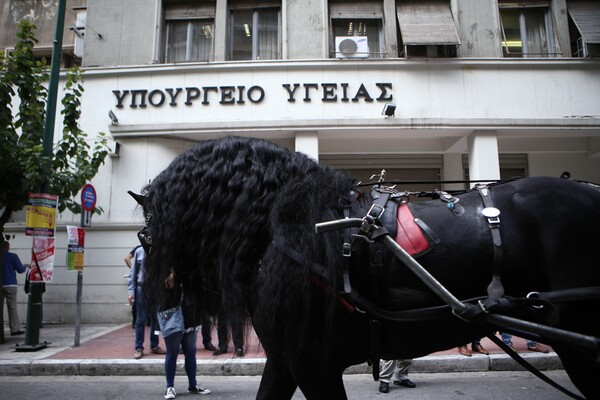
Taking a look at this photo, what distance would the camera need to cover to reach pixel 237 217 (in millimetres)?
2377

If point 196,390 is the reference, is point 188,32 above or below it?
above

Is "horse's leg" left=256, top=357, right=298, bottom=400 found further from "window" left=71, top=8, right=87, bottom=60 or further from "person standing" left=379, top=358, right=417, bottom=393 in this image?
"window" left=71, top=8, right=87, bottom=60

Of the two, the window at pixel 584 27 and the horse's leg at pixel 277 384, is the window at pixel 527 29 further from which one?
the horse's leg at pixel 277 384

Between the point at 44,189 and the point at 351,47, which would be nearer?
the point at 44,189

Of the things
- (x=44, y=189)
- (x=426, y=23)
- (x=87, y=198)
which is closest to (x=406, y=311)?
(x=44, y=189)

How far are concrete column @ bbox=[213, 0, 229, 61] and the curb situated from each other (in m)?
7.92

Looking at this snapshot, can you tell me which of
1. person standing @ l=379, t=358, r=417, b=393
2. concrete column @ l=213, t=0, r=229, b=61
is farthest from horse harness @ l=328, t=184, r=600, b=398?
concrete column @ l=213, t=0, r=229, b=61

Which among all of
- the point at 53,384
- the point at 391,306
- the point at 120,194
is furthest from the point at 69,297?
the point at 391,306

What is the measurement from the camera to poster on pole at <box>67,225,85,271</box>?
8375 millimetres

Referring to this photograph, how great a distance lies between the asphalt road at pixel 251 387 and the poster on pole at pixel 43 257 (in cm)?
194

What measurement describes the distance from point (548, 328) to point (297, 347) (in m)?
1.15

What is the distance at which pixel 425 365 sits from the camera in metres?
6.59

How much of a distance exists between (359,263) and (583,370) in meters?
1.25

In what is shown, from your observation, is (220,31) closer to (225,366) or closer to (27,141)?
(27,141)
